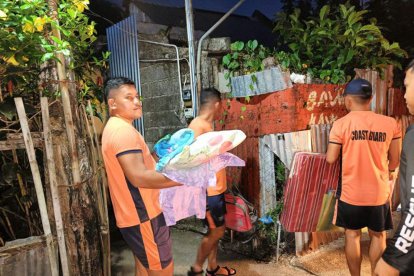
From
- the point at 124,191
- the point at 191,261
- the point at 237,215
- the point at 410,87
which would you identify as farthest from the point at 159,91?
the point at 410,87

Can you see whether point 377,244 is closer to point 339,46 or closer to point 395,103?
point 395,103

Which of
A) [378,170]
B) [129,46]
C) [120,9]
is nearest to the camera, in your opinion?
[378,170]

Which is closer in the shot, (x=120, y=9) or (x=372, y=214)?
(x=372, y=214)

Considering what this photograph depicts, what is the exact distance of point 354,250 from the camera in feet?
11.1

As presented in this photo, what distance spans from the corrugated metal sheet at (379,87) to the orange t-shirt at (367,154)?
2194 millimetres

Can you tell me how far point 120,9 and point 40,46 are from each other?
870 cm

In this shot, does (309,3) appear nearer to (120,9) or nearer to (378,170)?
(120,9)

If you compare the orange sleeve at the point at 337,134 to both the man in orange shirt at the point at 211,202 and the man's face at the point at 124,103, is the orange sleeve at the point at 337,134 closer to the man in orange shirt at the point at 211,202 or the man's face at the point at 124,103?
the man in orange shirt at the point at 211,202

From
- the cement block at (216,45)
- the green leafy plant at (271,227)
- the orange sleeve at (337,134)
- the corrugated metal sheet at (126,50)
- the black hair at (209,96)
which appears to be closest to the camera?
the orange sleeve at (337,134)

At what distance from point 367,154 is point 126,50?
16.8ft

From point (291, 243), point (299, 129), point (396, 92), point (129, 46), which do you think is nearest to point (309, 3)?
point (396, 92)

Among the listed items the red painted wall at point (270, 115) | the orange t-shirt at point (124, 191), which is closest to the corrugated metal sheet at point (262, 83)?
the red painted wall at point (270, 115)

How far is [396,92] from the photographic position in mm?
5602

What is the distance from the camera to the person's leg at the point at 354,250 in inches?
133
